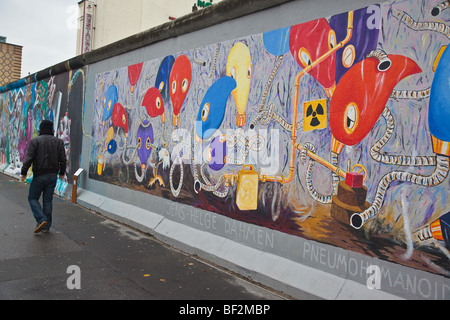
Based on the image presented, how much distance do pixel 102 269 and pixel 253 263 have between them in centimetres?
191

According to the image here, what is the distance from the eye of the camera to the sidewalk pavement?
407 cm

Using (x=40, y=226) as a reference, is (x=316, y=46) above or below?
above

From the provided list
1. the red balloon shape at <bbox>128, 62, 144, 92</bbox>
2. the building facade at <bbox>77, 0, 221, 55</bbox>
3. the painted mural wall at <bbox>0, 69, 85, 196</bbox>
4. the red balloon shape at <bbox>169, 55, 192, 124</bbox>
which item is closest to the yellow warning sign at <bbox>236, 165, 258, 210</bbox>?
the red balloon shape at <bbox>169, 55, 192, 124</bbox>

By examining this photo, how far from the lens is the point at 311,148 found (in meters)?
4.38

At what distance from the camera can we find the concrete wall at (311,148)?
11.2 ft

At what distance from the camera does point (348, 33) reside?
4062 millimetres

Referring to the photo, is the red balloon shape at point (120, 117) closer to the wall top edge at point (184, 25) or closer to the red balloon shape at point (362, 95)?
the wall top edge at point (184, 25)

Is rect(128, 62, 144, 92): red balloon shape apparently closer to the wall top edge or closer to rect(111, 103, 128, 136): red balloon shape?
the wall top edge

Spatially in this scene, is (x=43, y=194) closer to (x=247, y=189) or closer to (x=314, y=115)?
(x=247, y=189)

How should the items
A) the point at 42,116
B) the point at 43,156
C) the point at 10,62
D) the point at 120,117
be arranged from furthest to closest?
the point at 10,62 → the point at 42,116 → the point at 120,117 → the point at 43,156

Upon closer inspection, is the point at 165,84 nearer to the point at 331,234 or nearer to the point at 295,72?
the point at 295,72

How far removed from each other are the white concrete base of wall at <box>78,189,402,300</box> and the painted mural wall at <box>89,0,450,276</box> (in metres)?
0.37

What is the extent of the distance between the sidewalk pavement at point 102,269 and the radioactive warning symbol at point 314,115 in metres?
1.97

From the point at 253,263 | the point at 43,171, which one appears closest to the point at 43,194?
the point at 43,171
